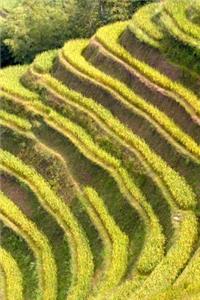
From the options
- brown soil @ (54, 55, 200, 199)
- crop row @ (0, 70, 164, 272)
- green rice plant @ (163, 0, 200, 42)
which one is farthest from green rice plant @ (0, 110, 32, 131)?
green rice plant @ (163, 0, 200, 42)

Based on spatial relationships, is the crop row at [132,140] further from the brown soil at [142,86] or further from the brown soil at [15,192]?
the brown soil at [15,192]

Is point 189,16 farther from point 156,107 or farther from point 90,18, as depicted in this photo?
point 90,18

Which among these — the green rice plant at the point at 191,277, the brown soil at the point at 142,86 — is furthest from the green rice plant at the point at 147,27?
the green rice plant at the point at 191,277

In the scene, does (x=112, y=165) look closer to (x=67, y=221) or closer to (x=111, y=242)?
(x=67, y=221)

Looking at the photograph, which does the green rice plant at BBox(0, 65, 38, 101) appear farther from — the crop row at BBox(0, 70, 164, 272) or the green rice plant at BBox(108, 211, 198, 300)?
the green rice plant at BBox(108, 211, 198, 300)

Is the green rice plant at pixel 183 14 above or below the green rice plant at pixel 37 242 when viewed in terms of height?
above

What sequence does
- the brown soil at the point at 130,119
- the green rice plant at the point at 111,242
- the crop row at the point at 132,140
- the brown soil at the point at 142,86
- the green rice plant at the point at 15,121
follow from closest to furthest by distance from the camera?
the green rice plant at the point at 111,242, the crop row at the point at 132,140, the brown soil at the point at 130,119, the brown soil at the point at 142,86, the green rice plant at the point at 15,121
